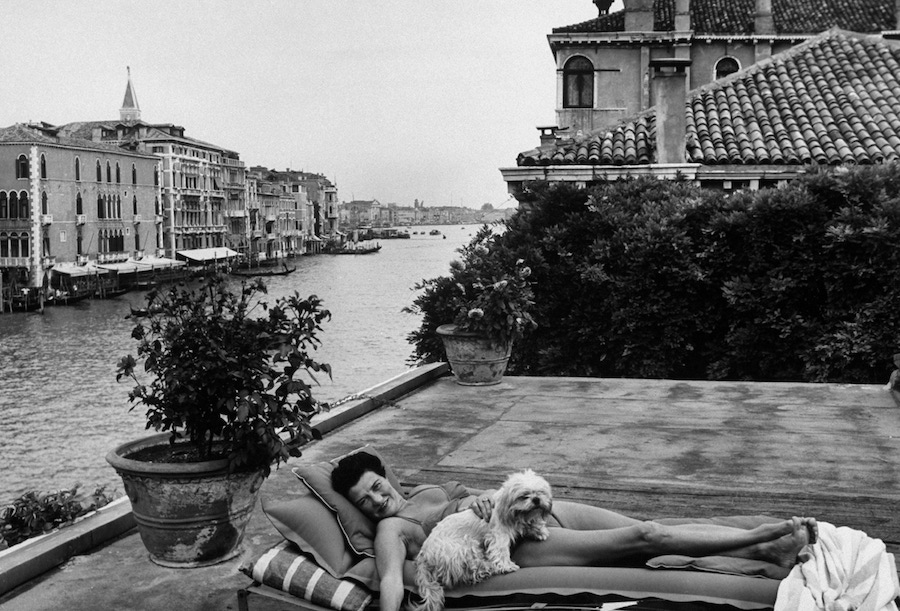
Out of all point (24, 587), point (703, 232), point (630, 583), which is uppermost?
point (703, 232)

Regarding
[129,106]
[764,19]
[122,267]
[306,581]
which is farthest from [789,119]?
[129,106]

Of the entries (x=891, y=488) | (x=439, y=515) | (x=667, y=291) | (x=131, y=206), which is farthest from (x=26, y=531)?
(x=131, y=206)

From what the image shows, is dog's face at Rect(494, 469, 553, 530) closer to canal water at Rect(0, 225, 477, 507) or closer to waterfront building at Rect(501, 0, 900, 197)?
canal water at Rect(0, 225, 477, 507)

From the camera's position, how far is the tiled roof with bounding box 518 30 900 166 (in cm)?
1545

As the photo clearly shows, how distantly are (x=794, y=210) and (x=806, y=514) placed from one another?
6199mm

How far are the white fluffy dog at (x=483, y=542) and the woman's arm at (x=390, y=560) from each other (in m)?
0.11

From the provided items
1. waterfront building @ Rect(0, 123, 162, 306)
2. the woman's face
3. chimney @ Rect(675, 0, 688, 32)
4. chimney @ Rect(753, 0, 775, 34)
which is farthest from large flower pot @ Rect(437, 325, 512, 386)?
waterfront building @ Rect(0, 123, 162, 306)

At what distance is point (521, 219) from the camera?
43.5 feet

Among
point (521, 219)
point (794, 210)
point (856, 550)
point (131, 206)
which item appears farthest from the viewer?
point (131, 206)

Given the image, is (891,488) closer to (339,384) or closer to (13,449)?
(13,449)

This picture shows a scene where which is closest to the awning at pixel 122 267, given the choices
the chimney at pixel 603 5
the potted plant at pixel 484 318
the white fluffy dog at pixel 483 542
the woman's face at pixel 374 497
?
the chimney at pixel 603 5

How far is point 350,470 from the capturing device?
4.60 meters

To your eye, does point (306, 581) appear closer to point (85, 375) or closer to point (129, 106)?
point (85, 375)

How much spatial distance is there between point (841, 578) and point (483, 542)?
1.47 metres
